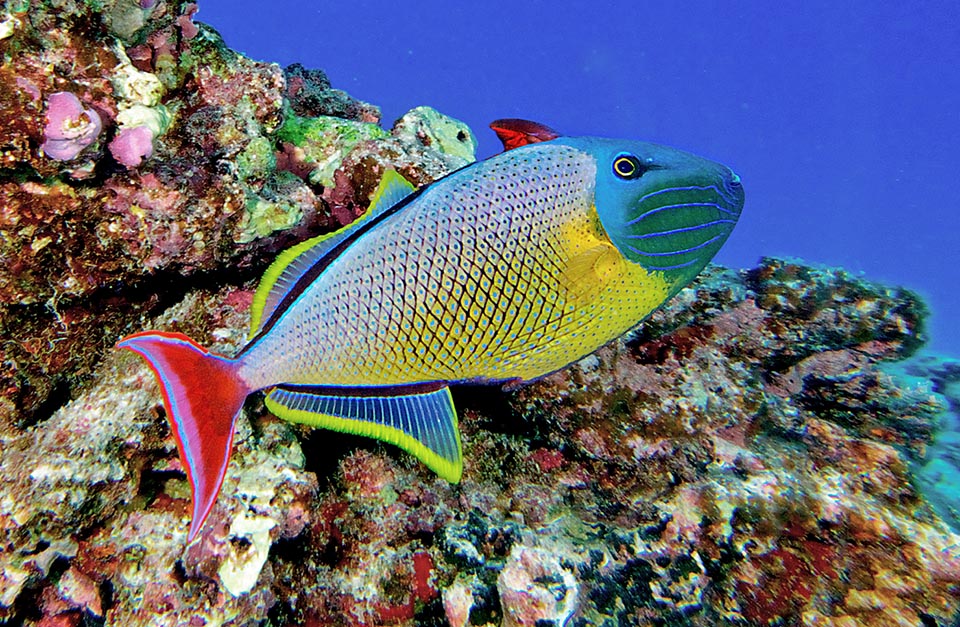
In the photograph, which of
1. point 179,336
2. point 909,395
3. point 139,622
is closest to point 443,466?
point 179,336

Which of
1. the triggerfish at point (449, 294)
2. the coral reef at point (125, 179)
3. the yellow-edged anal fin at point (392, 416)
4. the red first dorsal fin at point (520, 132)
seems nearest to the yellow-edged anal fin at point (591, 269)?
the triggerfish at point (449, 294)

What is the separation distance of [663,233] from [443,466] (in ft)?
3.61

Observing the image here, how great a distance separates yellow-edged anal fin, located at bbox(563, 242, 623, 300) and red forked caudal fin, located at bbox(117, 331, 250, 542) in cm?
110

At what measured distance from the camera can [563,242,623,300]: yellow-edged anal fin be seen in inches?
67.1

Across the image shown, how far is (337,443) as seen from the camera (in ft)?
8.89

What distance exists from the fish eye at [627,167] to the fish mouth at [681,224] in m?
0.09

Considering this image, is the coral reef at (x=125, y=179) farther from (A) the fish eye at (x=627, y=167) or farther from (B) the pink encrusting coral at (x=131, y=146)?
(A) the fish eye at (x=627, y=167)

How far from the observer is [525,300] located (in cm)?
166

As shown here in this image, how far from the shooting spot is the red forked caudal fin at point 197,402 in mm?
1498

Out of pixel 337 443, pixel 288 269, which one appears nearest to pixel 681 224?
pixel 288 269

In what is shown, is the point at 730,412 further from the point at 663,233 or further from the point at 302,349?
the point at 302,349

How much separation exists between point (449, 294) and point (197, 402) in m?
0.82

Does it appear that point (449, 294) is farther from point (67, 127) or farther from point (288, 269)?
point (67, 127)

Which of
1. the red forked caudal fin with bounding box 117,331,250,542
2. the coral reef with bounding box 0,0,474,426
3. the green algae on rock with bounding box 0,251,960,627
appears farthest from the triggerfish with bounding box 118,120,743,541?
the coral reef with bounding box 0,0,474,426
